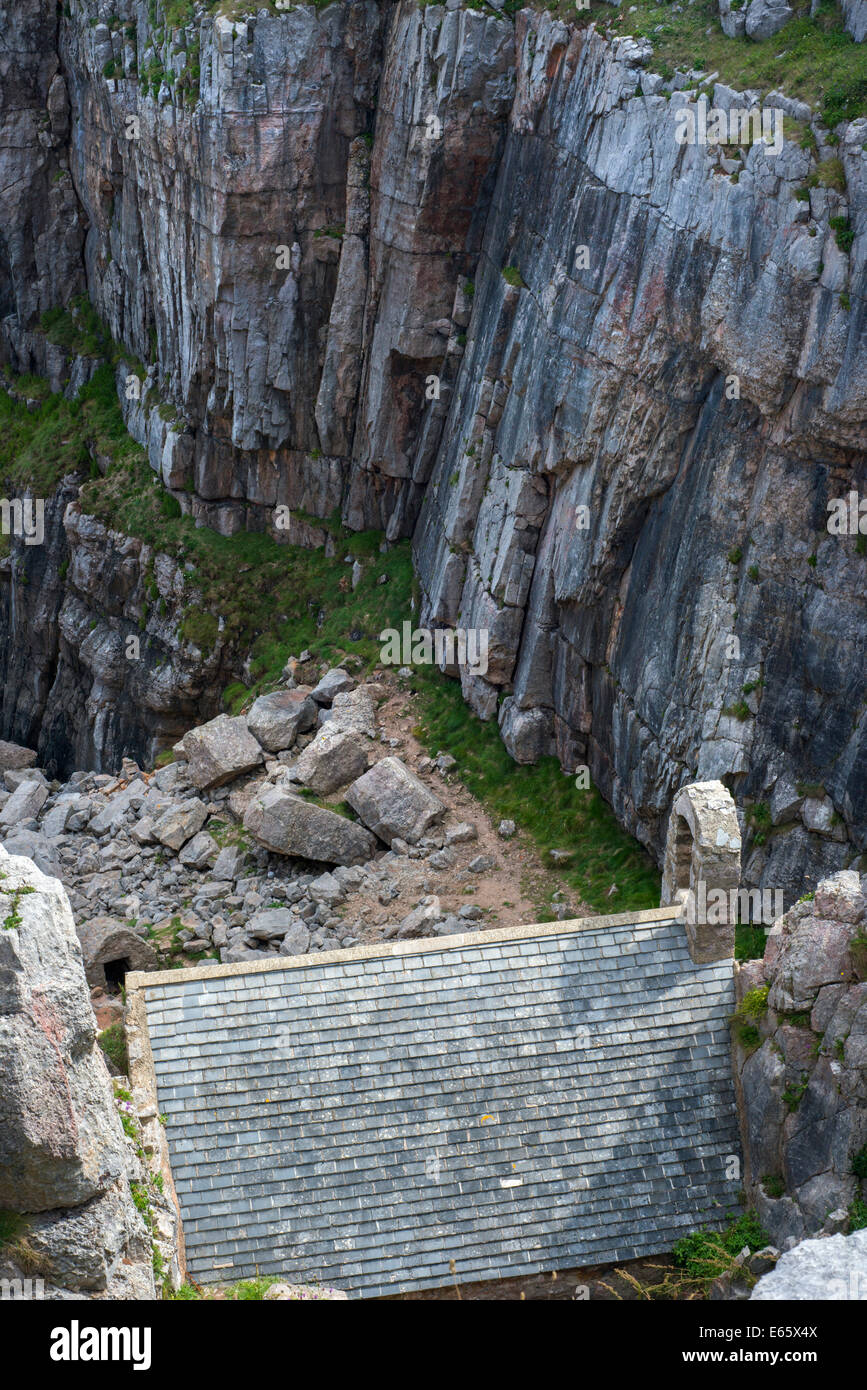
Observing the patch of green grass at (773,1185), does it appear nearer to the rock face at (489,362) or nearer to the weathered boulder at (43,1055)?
the rock face at (489,362)

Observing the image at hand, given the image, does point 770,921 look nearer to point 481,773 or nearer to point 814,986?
point 814,986

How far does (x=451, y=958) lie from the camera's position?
1755cm

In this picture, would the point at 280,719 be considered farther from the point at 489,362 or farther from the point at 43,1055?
the point at 43,1055

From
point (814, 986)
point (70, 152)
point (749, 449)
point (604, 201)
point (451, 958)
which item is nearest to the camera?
point (814, 986)

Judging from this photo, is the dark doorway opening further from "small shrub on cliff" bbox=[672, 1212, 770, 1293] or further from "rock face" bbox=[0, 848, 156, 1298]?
"rock face" bbox=[0, 848, 156, 1298]

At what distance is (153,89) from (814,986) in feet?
101

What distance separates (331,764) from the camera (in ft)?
93.9

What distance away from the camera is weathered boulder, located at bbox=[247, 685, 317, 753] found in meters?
30.5

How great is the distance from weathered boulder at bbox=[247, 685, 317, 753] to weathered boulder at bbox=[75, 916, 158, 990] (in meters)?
6.39

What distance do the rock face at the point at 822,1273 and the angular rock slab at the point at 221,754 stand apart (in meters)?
20.3

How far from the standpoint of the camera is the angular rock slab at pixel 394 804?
27.3m

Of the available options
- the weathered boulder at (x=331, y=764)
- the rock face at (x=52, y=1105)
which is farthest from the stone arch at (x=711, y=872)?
the weathered boulder at (x=331, y=764)

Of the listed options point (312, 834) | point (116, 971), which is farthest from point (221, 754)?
point (116, 971)
